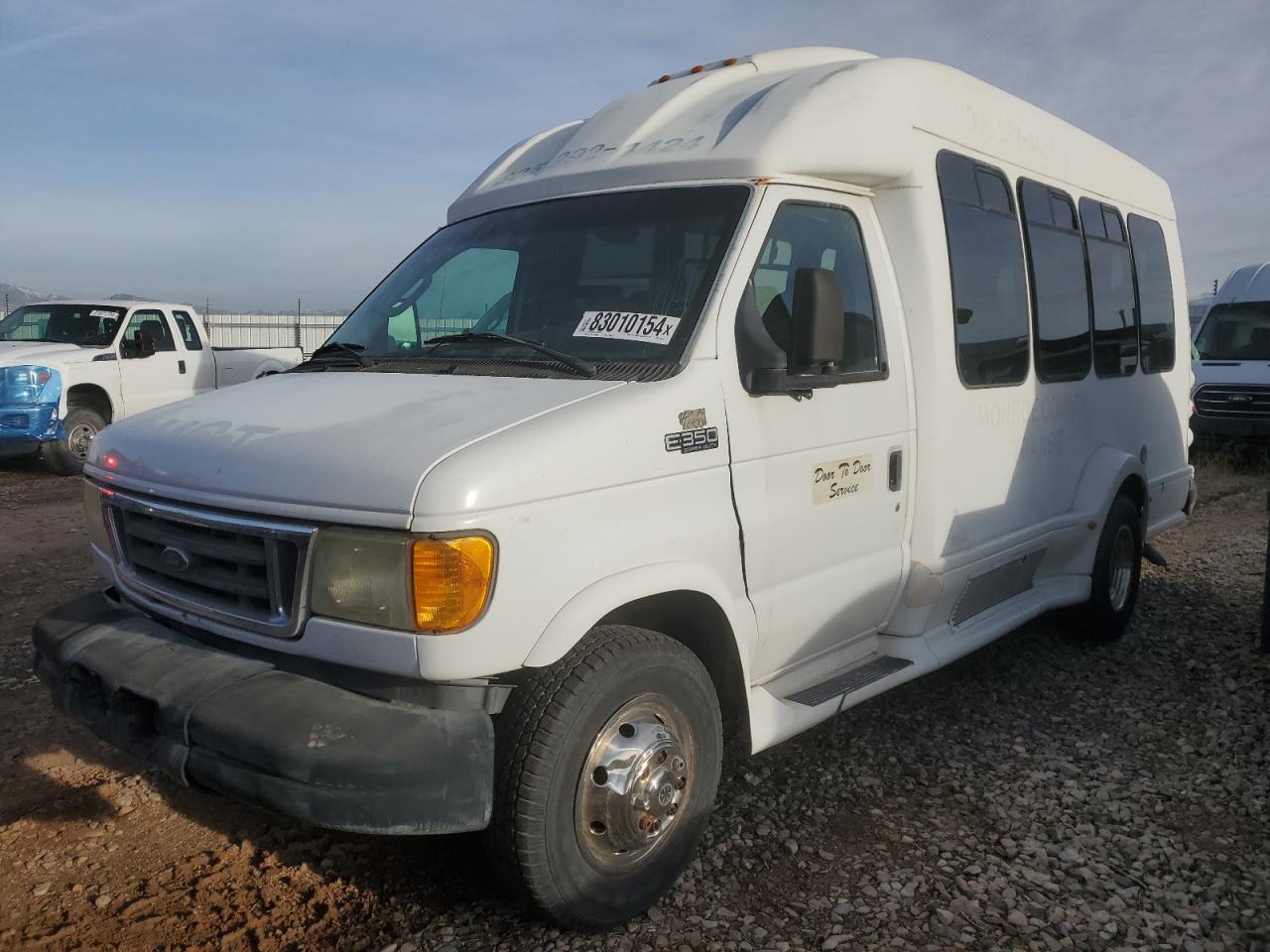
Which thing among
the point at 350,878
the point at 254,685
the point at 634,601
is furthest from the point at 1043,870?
the point at 254,685

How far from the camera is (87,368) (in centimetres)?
1169

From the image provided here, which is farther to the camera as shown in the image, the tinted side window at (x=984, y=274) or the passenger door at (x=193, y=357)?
the passenger door at (x=193, y=357)

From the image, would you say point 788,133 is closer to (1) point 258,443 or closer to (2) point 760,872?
(1) point 258,443

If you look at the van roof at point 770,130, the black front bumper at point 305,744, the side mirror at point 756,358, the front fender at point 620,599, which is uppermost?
the van roof at point 770,130

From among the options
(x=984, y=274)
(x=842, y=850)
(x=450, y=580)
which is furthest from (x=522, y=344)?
(x=984, y=274)

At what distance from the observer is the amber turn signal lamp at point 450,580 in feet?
8.43

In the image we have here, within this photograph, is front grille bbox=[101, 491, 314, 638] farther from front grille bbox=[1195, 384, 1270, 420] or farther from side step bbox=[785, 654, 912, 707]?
front grille bbox=[1195, 384, 1270, 420]

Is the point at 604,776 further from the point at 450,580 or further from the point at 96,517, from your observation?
the point at 96,517

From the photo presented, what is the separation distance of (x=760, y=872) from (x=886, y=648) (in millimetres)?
1244

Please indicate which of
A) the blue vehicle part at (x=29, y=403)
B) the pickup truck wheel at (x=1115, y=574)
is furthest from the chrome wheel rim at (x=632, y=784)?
the blue vehicle part at (x=29, y=403)

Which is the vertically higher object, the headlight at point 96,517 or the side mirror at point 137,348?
the side mirror at point 137,348

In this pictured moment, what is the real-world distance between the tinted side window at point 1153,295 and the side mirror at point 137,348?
10.6 meters

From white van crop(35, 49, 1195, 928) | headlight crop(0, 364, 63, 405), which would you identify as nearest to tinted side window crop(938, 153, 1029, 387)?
white van crop(35, 49, 1195, 928)

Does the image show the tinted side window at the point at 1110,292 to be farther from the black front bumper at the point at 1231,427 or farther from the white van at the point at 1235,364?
the black front bumper at the point at 1231,427
